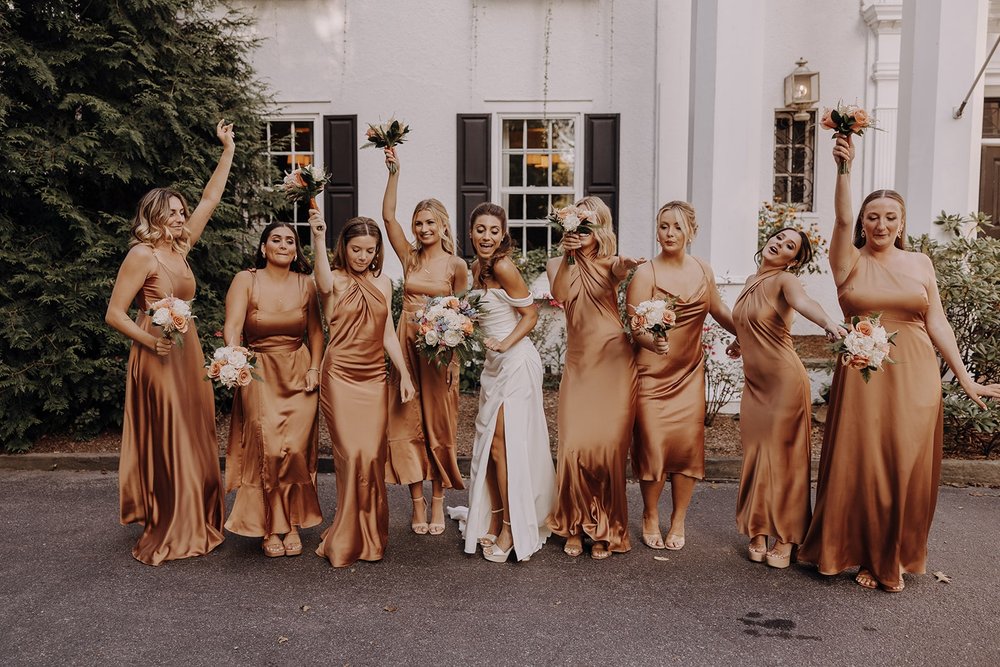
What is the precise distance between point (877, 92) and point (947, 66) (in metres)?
3.14

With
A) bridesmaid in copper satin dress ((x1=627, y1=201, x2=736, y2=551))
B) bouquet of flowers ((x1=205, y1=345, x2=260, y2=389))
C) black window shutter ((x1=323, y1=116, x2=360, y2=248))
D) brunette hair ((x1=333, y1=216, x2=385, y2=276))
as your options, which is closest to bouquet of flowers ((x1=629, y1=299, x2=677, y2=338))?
bridesmaid in copper satin dress ((x1=627, y1=201, x2=736, y2=551))

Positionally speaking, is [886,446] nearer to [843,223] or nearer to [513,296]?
[843,223]

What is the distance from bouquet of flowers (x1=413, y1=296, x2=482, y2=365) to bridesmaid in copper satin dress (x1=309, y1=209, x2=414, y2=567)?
293 mm

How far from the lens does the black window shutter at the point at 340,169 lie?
10.6 meters

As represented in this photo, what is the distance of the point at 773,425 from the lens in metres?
4.61

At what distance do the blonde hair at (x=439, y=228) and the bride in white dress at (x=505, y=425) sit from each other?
1.38 ft

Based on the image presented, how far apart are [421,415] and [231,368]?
1442 millimetres

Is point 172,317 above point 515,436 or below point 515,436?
above

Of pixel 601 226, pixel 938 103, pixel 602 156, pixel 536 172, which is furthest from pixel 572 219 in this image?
pixel 536 172

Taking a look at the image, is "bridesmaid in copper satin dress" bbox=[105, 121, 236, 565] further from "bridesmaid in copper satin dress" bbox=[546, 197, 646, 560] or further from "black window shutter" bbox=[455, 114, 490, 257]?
"black window shutter" bbox=[455, 114, 490, 257]

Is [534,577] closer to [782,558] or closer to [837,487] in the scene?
[782,558]

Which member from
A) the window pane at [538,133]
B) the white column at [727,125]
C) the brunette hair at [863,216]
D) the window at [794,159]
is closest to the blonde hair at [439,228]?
the brunette hair at [863,216]

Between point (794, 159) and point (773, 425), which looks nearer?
point (773, 425)

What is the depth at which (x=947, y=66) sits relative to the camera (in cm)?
777
